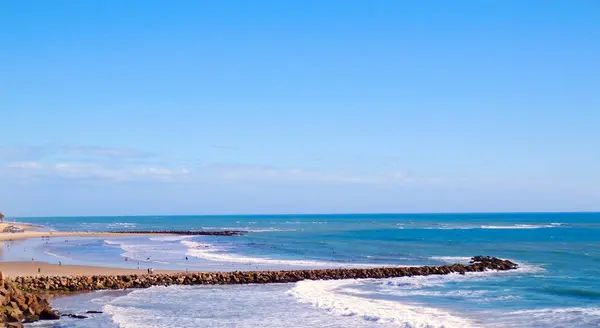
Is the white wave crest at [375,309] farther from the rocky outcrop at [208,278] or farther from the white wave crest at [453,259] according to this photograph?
the white wave crest at [453,259]

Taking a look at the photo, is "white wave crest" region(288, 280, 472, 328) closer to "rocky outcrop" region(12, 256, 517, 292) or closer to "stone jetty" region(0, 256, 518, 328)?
"rocky outcrop" region(12, 256, 517, 292)

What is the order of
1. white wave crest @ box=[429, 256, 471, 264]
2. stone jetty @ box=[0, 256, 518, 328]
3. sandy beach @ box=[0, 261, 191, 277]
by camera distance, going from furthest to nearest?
white wave crest @ box=[429, 256, 471, 264]
sandy beach @ box=[0, 261, 191, 277]
stone jetty @ box=[0, 256, 518, 328]

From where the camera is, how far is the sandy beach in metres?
41.2

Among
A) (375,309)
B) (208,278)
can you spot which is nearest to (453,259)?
(208,278)

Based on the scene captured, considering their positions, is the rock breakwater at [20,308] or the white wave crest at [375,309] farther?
the white wave crest at [375,309]

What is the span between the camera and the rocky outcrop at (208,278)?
3519 centimetres

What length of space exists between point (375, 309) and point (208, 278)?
1323cm

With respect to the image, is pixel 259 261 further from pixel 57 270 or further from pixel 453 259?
pixel 453 259

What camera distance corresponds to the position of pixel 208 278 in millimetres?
38906

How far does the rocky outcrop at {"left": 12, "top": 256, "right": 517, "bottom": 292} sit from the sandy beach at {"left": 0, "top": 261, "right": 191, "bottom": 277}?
430 cm

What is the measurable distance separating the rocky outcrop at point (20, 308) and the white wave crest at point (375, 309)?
11.6 metres

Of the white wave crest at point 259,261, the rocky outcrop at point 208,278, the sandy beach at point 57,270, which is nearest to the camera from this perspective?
the rocky outcrop at point 208,278

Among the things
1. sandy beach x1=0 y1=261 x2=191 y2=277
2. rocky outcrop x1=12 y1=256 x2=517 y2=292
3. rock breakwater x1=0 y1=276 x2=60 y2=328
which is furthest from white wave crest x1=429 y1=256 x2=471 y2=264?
rock breakwater x1=0 y1=276 x2=60 y2=328

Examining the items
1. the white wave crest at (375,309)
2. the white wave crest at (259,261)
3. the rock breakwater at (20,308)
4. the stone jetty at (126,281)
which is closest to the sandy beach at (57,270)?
the stone jetty at (126,281)
